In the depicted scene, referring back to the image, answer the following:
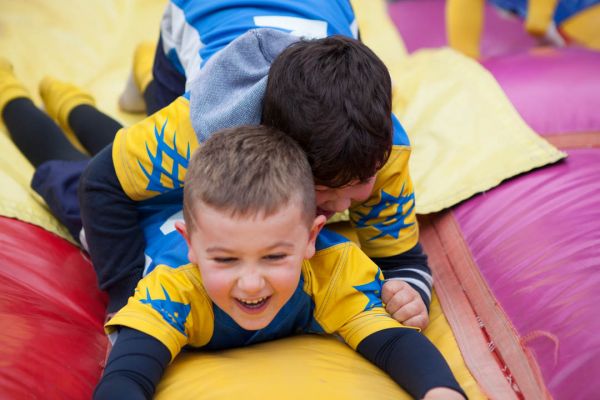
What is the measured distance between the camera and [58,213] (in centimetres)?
152

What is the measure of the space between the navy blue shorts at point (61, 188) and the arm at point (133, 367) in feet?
1.56

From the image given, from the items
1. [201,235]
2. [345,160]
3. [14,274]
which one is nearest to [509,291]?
[345,160]

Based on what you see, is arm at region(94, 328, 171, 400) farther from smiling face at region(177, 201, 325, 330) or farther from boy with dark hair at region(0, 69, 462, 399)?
→ smiling face at region(177, 201, 325, 330)

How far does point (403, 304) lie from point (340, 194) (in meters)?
0.22

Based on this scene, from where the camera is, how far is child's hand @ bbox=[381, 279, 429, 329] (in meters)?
1.24

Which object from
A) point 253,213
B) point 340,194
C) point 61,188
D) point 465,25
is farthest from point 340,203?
point 465,25

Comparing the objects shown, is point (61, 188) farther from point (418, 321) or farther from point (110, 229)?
point (418, 321)

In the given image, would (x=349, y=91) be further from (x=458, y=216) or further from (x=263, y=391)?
(x=458, y=216)

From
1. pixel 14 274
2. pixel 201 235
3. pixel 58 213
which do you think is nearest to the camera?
pixel 201 235

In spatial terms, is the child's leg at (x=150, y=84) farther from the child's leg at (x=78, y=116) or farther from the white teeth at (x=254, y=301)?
the white teeth at (x=254, y=301)

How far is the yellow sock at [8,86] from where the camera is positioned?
189cm

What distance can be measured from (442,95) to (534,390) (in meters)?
0.90

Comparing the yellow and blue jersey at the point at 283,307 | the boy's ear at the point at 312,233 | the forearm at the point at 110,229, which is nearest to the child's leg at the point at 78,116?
the forearm at the point at 110,229

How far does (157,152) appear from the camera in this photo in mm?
1243
